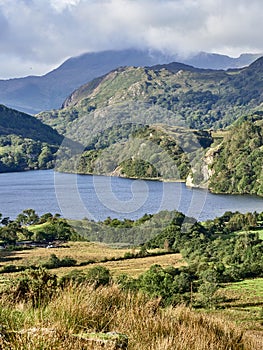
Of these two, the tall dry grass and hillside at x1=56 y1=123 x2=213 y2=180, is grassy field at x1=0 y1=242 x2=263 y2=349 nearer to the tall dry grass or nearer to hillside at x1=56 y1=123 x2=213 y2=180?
hillside at x1=56 y1=123 x2=213 y2=180

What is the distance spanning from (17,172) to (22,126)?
44357 mm

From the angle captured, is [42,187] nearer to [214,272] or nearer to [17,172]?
[17,172]

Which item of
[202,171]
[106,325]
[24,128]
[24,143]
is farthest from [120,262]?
[24,128]

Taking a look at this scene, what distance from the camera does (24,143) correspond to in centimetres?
13988

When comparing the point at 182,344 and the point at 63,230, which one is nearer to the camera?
the point at 182,344

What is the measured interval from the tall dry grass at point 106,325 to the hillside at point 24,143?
121946 millimetres

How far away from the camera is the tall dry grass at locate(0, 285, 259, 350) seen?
9.93 ft

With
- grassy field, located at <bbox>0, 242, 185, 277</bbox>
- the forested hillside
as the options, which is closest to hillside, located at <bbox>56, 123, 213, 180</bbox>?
the forested hillside

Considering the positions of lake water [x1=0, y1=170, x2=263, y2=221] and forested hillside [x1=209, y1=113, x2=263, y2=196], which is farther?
forested hillside [x1=209, y1=113, x2=263, y2=196]

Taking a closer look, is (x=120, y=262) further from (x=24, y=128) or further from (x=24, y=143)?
Answer: (x=24, y=128)

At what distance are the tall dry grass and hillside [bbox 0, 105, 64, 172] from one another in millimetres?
121946

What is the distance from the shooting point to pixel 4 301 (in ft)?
14.3

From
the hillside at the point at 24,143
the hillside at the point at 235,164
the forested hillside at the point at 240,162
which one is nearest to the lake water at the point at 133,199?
the hillside at the point at 235,164

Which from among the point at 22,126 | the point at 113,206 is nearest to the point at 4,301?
the point at 113,206
